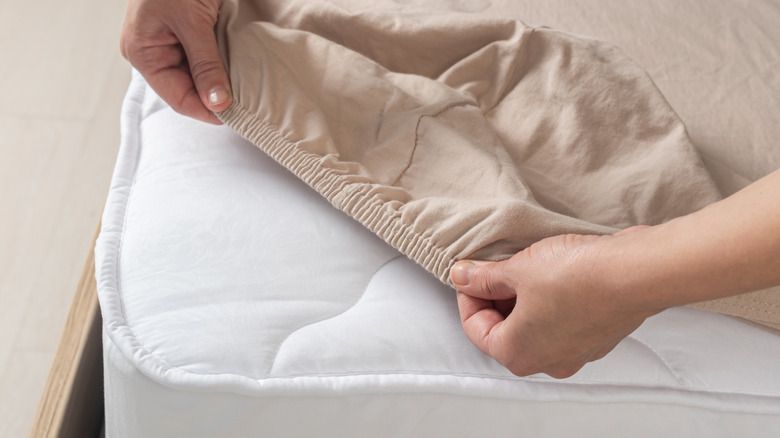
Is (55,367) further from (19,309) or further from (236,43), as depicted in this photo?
(236,43)

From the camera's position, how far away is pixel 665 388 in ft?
2.28

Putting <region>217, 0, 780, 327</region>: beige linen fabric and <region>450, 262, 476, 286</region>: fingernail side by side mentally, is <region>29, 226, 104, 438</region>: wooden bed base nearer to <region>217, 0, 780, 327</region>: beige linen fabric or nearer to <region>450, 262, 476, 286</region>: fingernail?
<region>217, 0, 780, 327</region>: beige linen fabric

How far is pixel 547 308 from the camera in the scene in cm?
59

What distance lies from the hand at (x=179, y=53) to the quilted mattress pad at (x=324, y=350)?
99 millimetres

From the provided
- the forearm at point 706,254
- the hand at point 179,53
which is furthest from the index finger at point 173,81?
the forearm at point 706,254

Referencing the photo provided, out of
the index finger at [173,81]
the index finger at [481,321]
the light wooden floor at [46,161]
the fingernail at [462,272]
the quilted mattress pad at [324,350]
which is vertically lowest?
the light wooden floor at [46,161]

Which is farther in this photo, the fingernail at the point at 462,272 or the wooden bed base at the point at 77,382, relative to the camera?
the wooden bed base at the point at 77,382

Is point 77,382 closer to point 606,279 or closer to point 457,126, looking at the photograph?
point 457,126

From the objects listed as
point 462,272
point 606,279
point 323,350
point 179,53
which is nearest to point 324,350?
point 323,350

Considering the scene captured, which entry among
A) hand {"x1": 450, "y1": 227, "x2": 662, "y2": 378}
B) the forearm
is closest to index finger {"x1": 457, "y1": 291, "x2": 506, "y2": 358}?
hand {"x1": 450, "y1": 227, "x2": 662, "y2": 378}

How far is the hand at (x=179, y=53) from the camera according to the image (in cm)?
78

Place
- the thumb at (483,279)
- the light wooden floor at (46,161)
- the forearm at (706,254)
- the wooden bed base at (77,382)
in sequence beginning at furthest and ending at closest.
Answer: the light wooden floor at (46,161) < the wooden bed base at (77,382) < the thumb at (483,279) < the forearm at (706,254)

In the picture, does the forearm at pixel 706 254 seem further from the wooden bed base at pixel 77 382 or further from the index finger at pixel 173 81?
the wooden bed base at pixel 77 382

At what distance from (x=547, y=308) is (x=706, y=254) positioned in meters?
0.13
